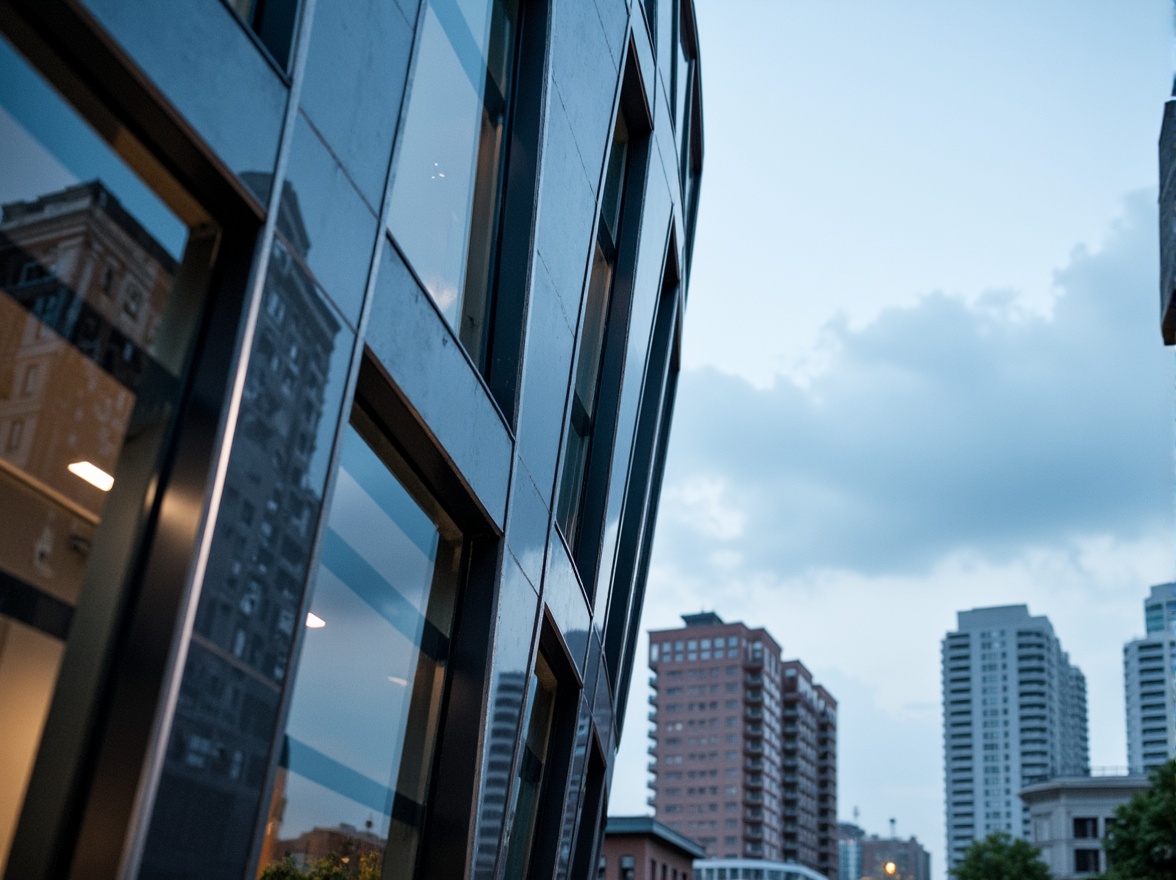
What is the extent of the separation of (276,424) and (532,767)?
8427 mm

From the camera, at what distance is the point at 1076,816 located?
10250cm

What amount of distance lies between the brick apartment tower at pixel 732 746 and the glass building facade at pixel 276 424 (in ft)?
567

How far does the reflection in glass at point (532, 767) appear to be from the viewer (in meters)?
13.0

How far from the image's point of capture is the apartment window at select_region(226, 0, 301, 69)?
6.23 metres

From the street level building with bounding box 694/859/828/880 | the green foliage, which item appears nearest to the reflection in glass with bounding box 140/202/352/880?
the green foliage

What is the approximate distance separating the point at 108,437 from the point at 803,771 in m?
198

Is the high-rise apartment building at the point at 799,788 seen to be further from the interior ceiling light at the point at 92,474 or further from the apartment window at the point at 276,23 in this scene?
the interior ceiling light at the point at 92,474

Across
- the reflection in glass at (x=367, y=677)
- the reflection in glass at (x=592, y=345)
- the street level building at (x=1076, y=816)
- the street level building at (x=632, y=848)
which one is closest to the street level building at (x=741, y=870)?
the street level building at (x=1076, y=816)

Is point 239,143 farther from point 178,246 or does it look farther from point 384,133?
point 384,133

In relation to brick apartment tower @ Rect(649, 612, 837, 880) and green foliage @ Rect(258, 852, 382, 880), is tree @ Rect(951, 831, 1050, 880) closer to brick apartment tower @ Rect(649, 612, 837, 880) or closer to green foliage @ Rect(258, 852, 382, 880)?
green foliage @ Rect(258, 852, 382, 880)

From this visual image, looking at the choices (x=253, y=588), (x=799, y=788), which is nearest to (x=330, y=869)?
(x=253, y=588)

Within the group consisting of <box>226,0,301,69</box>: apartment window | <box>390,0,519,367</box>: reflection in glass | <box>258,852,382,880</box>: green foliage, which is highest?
<box>390,0,519,367</box>: reflection in glass

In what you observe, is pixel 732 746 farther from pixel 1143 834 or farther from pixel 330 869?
pixel 330 869

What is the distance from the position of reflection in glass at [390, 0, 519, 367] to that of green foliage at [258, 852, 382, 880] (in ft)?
12.4
